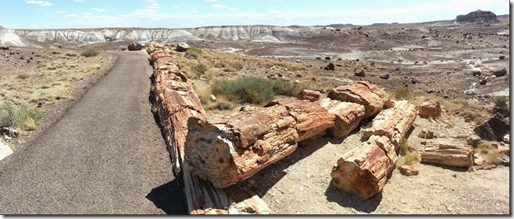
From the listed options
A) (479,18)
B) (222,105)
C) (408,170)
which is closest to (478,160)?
(408,170)

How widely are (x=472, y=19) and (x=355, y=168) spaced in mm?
194638

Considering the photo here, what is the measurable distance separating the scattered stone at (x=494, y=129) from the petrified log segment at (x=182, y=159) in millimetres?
8327

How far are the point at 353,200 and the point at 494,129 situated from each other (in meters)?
6.72

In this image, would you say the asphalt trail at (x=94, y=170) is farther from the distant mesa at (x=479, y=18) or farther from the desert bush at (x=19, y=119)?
the distant mesa at (x=479, y=18)

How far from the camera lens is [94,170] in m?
8.52

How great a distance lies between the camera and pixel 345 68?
35.5 m

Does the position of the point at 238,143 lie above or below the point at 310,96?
below

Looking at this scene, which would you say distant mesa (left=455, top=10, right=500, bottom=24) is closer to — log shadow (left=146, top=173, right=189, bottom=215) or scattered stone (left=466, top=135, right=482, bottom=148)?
scattered stone (left=466, top=135, right=482, bottom=148)

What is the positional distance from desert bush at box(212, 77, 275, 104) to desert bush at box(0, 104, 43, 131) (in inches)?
286

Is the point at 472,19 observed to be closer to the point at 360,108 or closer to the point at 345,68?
the point at 345,68

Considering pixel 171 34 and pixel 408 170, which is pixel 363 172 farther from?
pixel 171 34

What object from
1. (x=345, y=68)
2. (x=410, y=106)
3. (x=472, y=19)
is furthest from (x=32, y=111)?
(x=472, y=19)

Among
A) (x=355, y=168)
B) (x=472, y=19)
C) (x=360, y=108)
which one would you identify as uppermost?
(x=472, y=19)

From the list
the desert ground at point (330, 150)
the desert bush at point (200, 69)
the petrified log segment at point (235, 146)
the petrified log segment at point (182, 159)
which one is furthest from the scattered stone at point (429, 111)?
the desert bush at point (200, 69)
